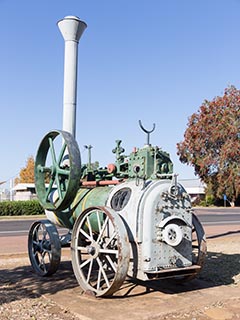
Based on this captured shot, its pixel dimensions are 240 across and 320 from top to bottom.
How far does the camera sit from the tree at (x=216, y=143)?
3375 cm

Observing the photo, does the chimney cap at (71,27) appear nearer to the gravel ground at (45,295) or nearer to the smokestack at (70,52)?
the smokestack at (70,52)

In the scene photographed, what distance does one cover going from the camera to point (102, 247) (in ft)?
20.5

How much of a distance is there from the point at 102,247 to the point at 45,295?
1098 mm

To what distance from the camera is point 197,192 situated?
54938 millimetres

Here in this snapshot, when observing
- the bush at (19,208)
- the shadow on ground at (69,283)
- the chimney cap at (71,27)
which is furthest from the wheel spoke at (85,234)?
the bush at (19,208)

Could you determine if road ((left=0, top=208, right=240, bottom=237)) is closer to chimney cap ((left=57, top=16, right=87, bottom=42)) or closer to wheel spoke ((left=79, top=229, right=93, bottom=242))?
chimney cap ((left=57, top=16, right=87, bottom=42))

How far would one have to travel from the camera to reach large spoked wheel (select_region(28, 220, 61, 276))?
24.0ft

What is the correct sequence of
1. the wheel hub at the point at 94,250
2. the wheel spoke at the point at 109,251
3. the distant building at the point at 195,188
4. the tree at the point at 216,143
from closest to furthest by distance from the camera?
1. the wheel spoke at the point at 109,251
2. the wheel hub at the point at 94,250
3. the tree at the point at 216,143
4. the distant building at the point at 195,188

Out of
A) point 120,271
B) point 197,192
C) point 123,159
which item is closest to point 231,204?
point 197,192

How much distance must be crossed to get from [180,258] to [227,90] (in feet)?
87.8

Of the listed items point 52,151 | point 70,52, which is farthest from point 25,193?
point 52,151

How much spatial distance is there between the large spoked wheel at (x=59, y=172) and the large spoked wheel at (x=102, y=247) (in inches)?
20.5

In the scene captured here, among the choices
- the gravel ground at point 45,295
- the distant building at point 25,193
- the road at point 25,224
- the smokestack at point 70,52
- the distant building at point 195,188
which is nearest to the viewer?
the gravel ground at point 45,295

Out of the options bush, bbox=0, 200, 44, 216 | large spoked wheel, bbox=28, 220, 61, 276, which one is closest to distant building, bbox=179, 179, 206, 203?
bush, bbox=0, 200, 44, 216
